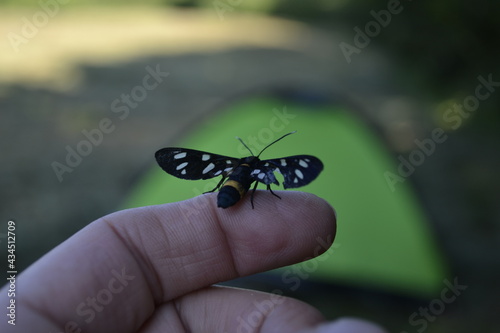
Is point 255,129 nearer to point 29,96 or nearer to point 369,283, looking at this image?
point 369,283

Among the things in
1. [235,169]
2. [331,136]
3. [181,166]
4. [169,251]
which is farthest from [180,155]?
[331,136]

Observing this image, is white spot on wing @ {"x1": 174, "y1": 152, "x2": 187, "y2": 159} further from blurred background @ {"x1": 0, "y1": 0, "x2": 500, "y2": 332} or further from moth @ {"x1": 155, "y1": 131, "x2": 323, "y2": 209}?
blurred background @ {"x1": 0, "y1": 0, "x2": 500, "y2": 332}

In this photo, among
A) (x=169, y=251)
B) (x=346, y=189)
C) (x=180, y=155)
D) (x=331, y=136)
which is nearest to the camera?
(x=169, y=251)

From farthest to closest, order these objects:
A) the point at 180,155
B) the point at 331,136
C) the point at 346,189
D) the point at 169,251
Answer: the point at 331,136 → the point at 346,189 → the point at 180,155 → the point at 169,251

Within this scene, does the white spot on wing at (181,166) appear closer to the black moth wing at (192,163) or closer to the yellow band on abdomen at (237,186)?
the black moth wing at (192,163)

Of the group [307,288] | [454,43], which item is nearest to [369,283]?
[307,288]

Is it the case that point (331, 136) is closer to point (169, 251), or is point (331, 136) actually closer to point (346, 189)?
point (346, 189)

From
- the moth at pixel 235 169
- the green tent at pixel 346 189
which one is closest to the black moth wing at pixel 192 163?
the moth at pixel 235 169
